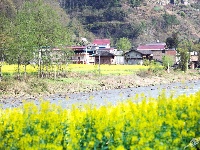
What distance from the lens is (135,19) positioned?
144750 millimetres

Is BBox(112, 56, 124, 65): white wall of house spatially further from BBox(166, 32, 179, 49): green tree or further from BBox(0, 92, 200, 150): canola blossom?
BBox(0, 92, 200, 150): canola blossom

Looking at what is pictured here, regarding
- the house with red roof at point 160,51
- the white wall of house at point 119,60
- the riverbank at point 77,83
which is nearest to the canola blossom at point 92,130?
the riverbank at point 77,83

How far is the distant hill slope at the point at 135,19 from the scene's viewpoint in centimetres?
13825

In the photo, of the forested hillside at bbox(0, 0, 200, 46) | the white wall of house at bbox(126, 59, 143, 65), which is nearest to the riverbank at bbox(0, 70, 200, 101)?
the white wall of house at bbox(126, 59, 143, 65)

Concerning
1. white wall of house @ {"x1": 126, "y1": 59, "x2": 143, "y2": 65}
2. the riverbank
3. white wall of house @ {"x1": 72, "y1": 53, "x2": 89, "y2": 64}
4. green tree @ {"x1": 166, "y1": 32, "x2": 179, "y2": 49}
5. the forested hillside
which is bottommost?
the riverbank

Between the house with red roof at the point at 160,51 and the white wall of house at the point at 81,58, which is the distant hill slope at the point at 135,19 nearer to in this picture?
the house with red roof at the point at 160,51

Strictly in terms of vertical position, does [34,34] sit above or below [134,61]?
above

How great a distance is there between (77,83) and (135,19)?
105037 mm

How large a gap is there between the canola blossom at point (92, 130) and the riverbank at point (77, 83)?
1031 inches

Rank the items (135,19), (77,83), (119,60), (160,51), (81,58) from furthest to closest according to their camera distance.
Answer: (135,19) → (160,51) → (119,60) → (81,58) → (77,83)

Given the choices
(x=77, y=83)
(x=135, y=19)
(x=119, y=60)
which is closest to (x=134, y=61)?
(x=119, y=60)

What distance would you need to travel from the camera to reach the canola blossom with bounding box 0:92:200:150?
7.29 m

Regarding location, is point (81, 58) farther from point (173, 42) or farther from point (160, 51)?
point (173, 42)

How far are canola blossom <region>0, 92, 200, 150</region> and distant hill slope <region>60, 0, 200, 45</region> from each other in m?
125
